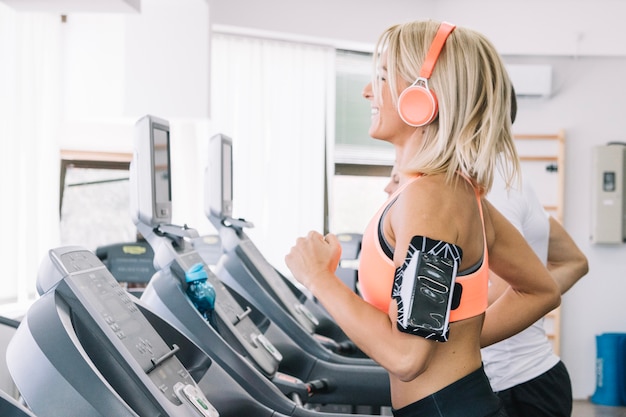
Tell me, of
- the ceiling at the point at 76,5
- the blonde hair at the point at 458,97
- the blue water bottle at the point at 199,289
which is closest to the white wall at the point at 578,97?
the ceiling at the point at 76,5

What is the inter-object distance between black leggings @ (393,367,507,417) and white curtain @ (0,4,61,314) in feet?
10.3

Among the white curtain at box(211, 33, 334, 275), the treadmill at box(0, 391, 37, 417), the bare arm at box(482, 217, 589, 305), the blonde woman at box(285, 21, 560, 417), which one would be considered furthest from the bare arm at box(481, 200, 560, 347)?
the white curtain at box(211, 33, 334, 275)

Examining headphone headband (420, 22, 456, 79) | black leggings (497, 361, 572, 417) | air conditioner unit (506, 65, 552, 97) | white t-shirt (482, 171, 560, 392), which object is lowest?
black leggings (497, 361, 572, 417)

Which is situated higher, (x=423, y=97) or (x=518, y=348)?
(x=423, y=97)

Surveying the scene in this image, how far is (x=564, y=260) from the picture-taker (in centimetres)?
226

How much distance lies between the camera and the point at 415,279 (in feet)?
3.83

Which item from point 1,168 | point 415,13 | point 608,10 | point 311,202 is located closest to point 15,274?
point 1,168

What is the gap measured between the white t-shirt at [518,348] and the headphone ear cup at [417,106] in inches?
28.7

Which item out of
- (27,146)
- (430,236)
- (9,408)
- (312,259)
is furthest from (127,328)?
(27,146)

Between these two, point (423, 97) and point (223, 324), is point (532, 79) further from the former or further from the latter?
point (423, 97)

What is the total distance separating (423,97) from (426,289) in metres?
0.35

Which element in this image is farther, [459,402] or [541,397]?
[541,397]

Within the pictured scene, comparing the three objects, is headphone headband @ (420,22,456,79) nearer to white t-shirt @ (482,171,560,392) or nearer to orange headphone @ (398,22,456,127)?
orange headphone @ (398,22,456,127)

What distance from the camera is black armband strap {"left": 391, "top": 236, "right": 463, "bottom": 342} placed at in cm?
117
